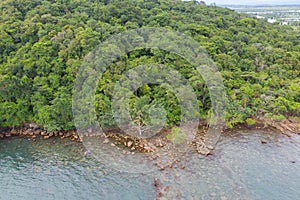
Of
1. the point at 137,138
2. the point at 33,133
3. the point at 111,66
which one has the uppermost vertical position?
the point at 111,66

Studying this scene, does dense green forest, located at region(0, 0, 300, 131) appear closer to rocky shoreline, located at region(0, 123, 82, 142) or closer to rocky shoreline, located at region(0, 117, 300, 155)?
rocky shoreline, located at region(0, 123, 82, 142)

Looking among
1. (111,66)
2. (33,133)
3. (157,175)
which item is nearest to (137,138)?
(157,175)

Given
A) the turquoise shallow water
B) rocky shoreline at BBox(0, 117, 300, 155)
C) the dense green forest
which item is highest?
the dense green forest

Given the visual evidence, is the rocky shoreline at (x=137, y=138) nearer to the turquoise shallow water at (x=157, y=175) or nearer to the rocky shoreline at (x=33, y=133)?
the rocky shoreline at (x=33, y=133)

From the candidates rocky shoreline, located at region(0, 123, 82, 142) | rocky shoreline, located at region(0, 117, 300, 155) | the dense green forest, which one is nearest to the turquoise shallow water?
rocky shoreline, located at region(0, 123, 82, 142)

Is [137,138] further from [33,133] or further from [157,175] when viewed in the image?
[33,133]
